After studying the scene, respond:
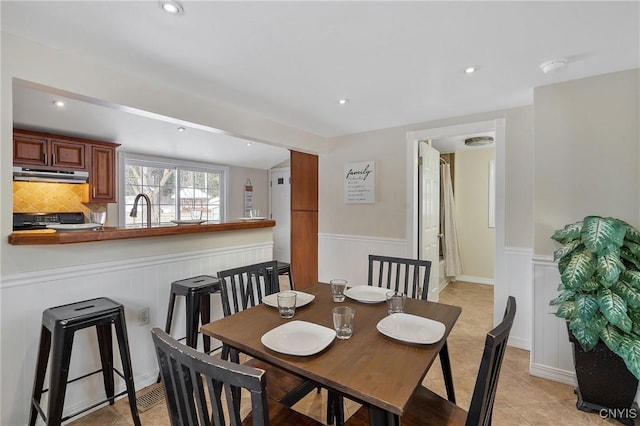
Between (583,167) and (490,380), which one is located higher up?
(583,167)

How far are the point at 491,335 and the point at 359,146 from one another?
10.5ft

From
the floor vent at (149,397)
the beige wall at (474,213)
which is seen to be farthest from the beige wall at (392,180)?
the floor vent at (149,397)

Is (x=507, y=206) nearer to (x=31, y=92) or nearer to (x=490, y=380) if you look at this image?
(x=490, y=380)

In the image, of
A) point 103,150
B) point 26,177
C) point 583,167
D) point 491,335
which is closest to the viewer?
point 491,335

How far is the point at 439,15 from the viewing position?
147cm

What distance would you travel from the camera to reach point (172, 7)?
1.40 m

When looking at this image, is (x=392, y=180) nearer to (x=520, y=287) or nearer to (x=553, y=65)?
(x=520, y=287)

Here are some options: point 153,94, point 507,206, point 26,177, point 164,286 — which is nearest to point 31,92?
point 26,177

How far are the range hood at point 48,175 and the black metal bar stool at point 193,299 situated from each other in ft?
9.38

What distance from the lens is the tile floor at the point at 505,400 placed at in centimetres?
186

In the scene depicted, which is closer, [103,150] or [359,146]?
[359,146]

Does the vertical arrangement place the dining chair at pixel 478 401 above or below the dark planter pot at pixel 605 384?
above

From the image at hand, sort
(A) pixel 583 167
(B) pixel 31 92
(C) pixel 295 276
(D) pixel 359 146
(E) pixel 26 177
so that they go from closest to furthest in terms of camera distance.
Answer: (A) pixel 583 167, (B) pixel 31 92, (E) pixel 26 177, (D) pixel 359 146, (C) pixel 295 276

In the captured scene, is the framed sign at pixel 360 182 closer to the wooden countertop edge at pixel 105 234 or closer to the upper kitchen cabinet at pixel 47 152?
the wooden countertop edge at pixel 105 234
